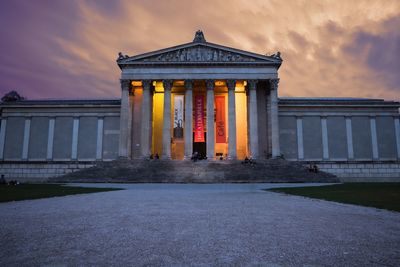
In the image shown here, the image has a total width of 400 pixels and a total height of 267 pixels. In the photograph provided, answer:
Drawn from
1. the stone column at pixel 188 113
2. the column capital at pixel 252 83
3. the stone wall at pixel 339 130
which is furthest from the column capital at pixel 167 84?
the stone wall at pixel 339 130

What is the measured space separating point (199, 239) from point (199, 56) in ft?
122

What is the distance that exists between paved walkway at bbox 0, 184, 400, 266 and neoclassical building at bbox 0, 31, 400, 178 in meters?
31.2

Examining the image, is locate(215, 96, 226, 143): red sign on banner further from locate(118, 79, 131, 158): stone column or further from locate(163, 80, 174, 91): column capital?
locate(118, 79, 131, 158): stone column

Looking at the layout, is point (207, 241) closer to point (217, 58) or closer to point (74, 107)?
point (217, 58)

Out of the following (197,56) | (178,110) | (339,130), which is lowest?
(339,130)

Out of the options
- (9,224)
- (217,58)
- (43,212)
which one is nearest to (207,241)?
(9,224)

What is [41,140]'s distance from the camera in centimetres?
4444

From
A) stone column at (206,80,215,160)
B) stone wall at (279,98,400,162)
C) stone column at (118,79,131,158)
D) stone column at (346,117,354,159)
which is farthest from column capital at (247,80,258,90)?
stone column at (118,79,131,158)

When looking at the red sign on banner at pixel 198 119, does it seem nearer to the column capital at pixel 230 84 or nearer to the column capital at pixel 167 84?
the column capital at pixel 167 84

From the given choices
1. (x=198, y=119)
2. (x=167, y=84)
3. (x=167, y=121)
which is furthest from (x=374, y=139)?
(x=167, y=84)

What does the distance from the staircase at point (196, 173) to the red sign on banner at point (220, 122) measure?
623 centimetres

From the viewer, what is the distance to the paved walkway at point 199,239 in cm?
401

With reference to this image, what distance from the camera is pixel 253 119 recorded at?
39.4 m

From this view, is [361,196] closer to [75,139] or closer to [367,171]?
[367,171]
